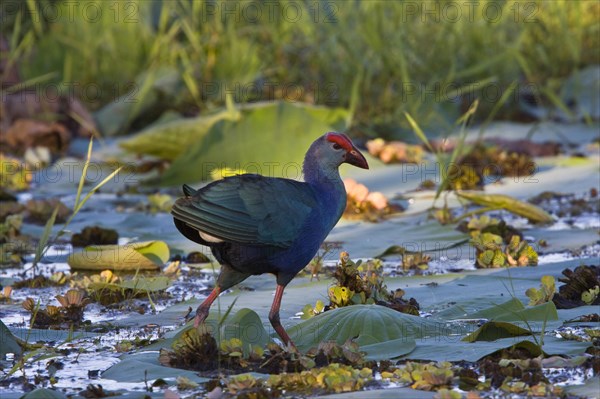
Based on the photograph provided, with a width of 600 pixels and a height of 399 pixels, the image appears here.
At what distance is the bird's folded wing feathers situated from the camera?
10.8 ft

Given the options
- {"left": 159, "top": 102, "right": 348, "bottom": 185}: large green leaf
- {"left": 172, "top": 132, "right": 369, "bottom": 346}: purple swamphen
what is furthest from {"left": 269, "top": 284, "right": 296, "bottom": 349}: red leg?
{"left": 159, "top": 102, "right": 348, "bottom": 185}: large green leaf

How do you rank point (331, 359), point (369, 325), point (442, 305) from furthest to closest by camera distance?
1. point (442, 305)
2. point (369, 325)
3. point (331, 359)

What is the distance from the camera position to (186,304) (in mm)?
4082

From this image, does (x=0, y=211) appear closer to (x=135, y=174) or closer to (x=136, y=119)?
(x=135, y=174)

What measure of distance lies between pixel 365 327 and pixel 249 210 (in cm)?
51

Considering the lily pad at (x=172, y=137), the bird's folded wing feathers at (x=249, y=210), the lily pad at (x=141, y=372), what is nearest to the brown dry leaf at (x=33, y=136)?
the lily pad at (x=172, y=137)

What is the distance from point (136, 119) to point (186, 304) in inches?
188

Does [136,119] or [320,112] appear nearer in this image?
[320,112]

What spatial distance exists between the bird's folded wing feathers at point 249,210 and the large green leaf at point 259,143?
2855 millimetres

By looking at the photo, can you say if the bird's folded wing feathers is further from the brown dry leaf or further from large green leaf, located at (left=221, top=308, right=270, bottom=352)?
the brown dry leaf

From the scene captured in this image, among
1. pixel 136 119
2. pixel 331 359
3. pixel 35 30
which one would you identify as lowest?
pixel 331 359

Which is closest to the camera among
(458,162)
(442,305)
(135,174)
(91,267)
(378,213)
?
(442,305)


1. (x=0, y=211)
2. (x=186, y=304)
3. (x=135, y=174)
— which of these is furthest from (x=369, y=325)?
(x=135, y=174)

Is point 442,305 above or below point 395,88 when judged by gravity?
below
